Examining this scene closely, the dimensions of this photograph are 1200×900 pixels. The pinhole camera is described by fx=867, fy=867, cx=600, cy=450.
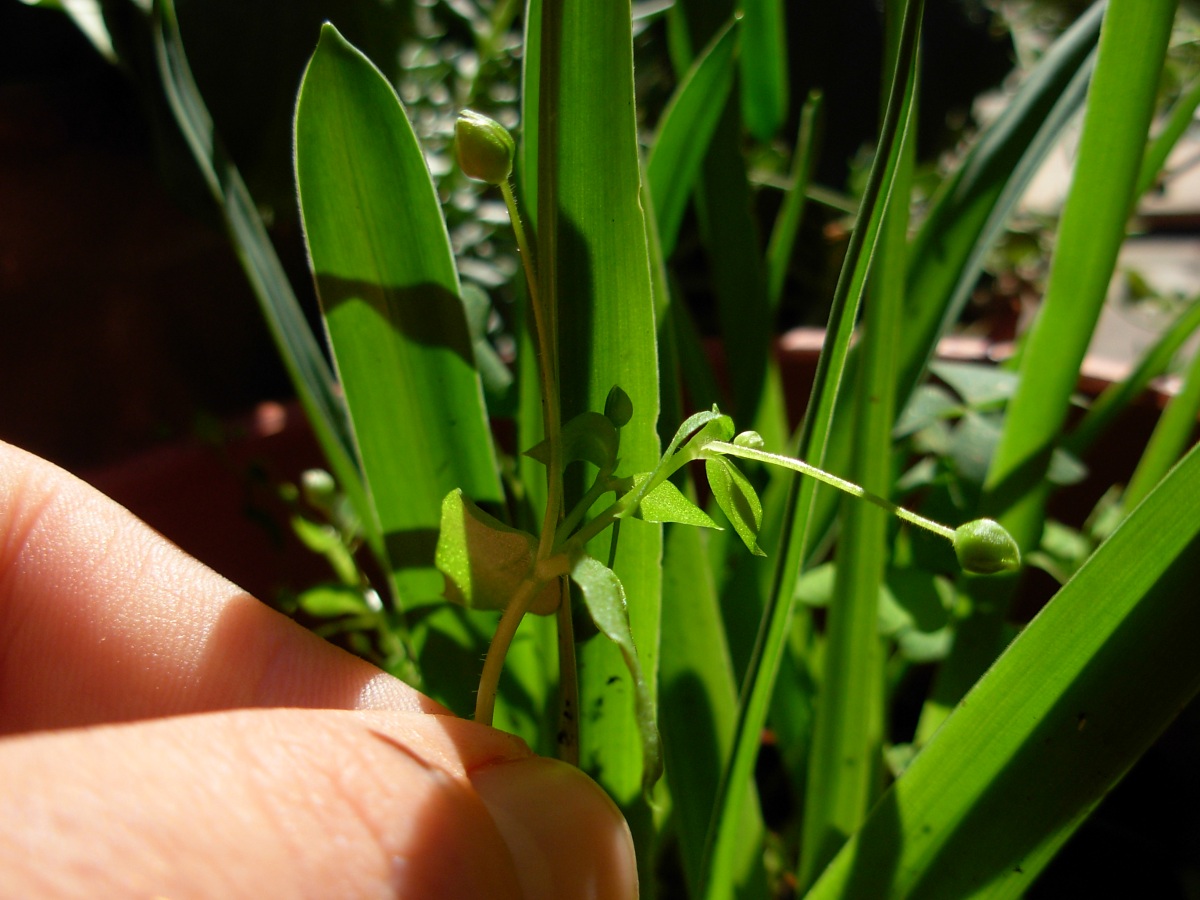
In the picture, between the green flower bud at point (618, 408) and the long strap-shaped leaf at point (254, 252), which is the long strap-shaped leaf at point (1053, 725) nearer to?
the green flower bud at point (618, 408)

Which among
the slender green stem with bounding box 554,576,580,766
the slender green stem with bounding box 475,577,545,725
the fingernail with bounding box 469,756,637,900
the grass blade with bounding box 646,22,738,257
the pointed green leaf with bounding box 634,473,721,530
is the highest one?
the grass blade with bounding box 646,22,738,257

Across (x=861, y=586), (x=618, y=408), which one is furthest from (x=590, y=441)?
(x=861, y=586)

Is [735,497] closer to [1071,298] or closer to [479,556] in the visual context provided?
[479,556]

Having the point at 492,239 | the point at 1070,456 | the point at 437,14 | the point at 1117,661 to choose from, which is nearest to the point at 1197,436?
the point at 1070,456

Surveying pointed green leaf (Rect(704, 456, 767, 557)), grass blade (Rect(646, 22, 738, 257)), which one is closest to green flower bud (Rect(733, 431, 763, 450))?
pointed green leaf (Rect(704, 456, 767, 557))

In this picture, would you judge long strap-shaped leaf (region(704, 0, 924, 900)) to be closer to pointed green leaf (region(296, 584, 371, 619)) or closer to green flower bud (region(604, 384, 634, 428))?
green flower bud (region(604, 384, 634, 428))
